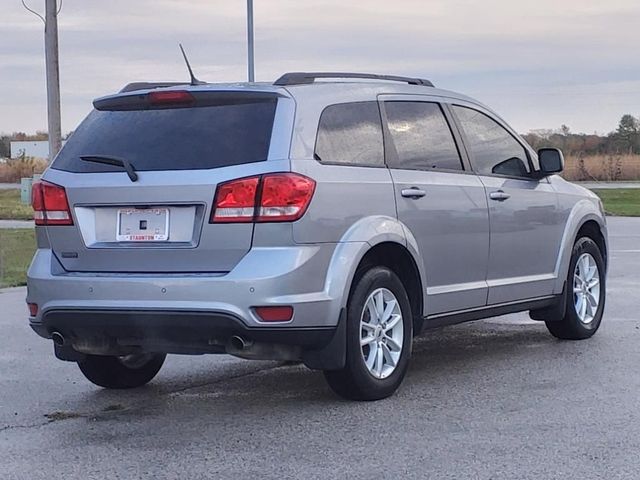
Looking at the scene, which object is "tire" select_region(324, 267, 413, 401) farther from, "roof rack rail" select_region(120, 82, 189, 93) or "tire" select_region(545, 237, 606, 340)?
"tire" select_region(545, 237, 606, 340)

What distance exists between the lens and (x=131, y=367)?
7.27m

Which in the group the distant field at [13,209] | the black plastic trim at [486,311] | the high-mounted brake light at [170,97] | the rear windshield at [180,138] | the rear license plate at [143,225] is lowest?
the distant field at [13,209]

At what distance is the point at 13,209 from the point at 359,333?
2782 centimetres

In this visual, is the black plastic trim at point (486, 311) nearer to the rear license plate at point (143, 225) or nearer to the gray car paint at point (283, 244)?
the gray car paint at point (283, 244)

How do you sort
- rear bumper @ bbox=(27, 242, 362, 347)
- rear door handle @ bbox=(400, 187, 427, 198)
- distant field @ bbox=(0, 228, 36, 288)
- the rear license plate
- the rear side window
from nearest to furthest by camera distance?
rear bumper @ bbox=(27, 242, 362, 347), the rear license plate, the rear side window, rear door handle @ bbox=(400, 187, 427, 198), distant field @ bbox=(0, 228, 36, 288)

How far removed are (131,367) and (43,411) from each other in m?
0.80

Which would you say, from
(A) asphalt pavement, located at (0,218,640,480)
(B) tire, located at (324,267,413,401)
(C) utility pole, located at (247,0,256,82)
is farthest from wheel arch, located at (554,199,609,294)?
(C) utility pole, located at (247,0,256,82)

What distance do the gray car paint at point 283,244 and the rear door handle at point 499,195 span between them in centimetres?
37

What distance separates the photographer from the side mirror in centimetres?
823

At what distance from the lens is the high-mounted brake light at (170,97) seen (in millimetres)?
6344

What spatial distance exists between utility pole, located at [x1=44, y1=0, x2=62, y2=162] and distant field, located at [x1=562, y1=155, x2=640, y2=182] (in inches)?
1502

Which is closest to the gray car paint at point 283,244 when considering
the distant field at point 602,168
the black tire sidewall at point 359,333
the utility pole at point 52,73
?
the black tire sidewall at point 359,333

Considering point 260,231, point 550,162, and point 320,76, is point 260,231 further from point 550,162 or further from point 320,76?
point 550,162

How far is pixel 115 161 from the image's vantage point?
628cm
